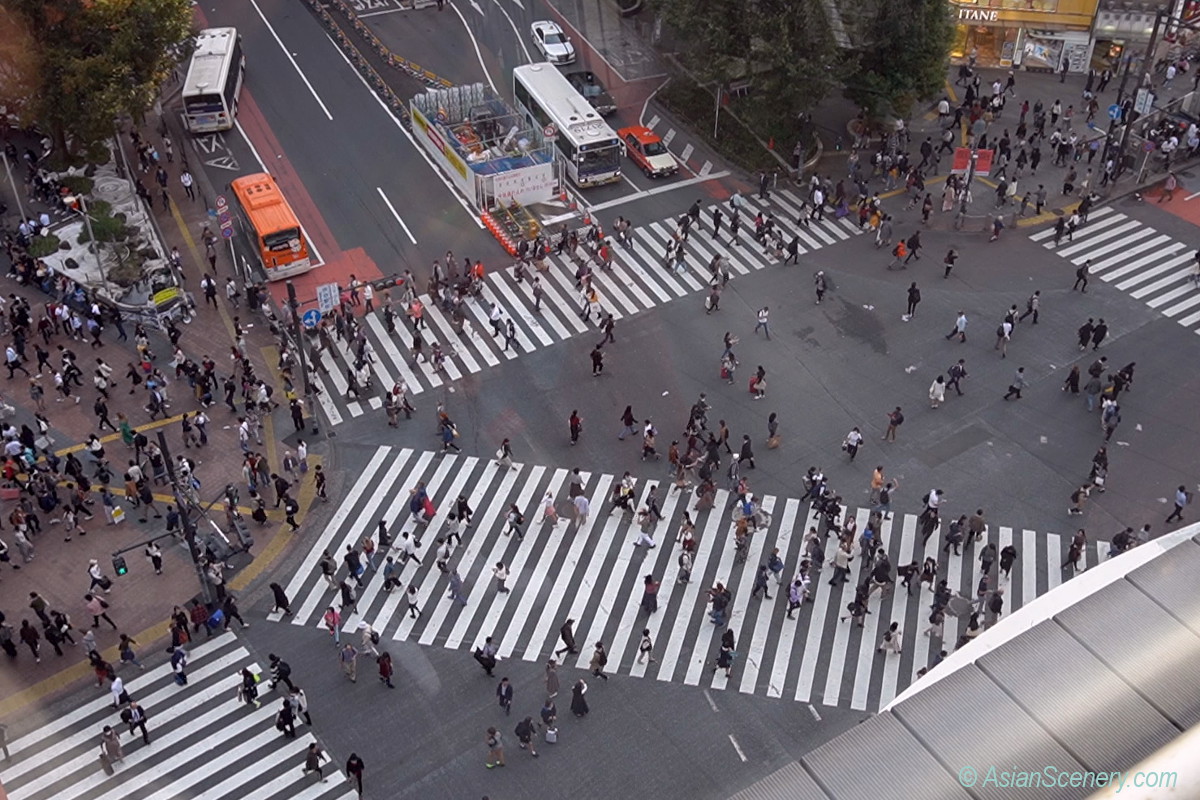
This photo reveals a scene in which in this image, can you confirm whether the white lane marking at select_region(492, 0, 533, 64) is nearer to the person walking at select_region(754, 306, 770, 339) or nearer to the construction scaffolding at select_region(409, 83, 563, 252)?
the construction scaffolding at select_region(409, 83, 563, 252)

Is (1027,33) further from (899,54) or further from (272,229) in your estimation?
(272,229)

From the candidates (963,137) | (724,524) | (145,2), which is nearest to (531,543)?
(724,524)

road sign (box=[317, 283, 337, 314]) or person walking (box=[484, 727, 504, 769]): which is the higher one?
road sign (box=[317, 283, 337, 314])

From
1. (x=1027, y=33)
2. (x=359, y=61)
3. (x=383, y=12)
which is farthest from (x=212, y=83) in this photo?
(x=1027, y=33)

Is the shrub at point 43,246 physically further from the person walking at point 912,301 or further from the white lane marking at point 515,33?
the person walking at point 912,301

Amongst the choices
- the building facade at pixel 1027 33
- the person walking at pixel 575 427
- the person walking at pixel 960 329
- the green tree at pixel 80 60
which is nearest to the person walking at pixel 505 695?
the person walking at pixel 575 427

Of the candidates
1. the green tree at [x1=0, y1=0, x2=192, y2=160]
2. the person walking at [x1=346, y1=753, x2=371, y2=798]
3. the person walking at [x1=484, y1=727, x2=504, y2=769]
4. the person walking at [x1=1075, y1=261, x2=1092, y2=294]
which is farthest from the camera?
the person walking at [x1=1075, y1=261, x2=1092, y2=294]

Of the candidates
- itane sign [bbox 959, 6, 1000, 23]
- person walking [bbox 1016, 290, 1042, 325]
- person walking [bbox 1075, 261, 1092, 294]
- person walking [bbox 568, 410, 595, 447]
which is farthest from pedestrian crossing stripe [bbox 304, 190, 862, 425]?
itane sign [bbox 959, 6, 1000, 23]
